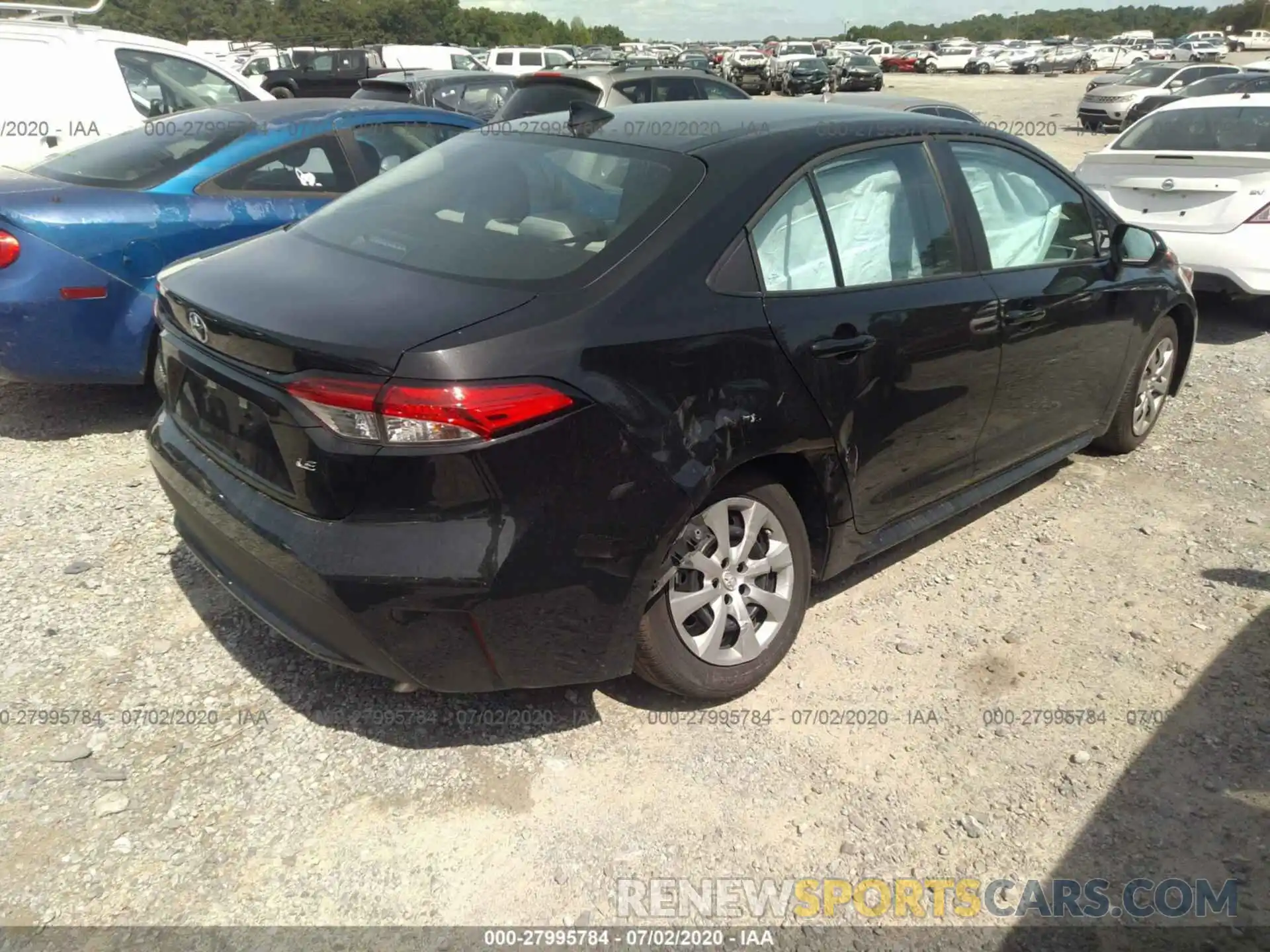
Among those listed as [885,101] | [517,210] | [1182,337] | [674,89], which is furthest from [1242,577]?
[674,89]

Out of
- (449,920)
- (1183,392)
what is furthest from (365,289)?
(1183,392)

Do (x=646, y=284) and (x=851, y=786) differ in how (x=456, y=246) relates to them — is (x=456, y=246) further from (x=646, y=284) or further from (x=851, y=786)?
(x=851, y=786)

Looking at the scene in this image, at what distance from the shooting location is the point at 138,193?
4438 millimetres

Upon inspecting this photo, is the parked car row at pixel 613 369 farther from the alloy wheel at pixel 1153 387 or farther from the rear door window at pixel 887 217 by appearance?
the alloy wheel at pixel 1153 387

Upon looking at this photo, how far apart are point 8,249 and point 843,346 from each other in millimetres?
3640

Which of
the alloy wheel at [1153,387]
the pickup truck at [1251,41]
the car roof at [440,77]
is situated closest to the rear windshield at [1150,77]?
the car roof at [440,77]

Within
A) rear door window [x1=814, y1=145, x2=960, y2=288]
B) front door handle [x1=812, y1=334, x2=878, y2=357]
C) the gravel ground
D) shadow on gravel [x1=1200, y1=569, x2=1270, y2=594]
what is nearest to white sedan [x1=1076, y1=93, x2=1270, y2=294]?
the gravel ground

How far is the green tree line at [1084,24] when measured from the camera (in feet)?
291

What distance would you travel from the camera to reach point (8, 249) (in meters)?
4.13

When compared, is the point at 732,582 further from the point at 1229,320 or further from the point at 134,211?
the point at 1229,320

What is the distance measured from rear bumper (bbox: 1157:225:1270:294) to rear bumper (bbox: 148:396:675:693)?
5883 millimetres

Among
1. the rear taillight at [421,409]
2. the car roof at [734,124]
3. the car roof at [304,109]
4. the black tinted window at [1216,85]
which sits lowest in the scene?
the black tinted window at [1216,85]

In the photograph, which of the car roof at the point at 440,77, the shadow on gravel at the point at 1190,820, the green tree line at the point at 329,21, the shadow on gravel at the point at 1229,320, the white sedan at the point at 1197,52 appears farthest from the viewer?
the white sedan at the point at 1197,52

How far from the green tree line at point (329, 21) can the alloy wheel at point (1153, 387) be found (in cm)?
3231
